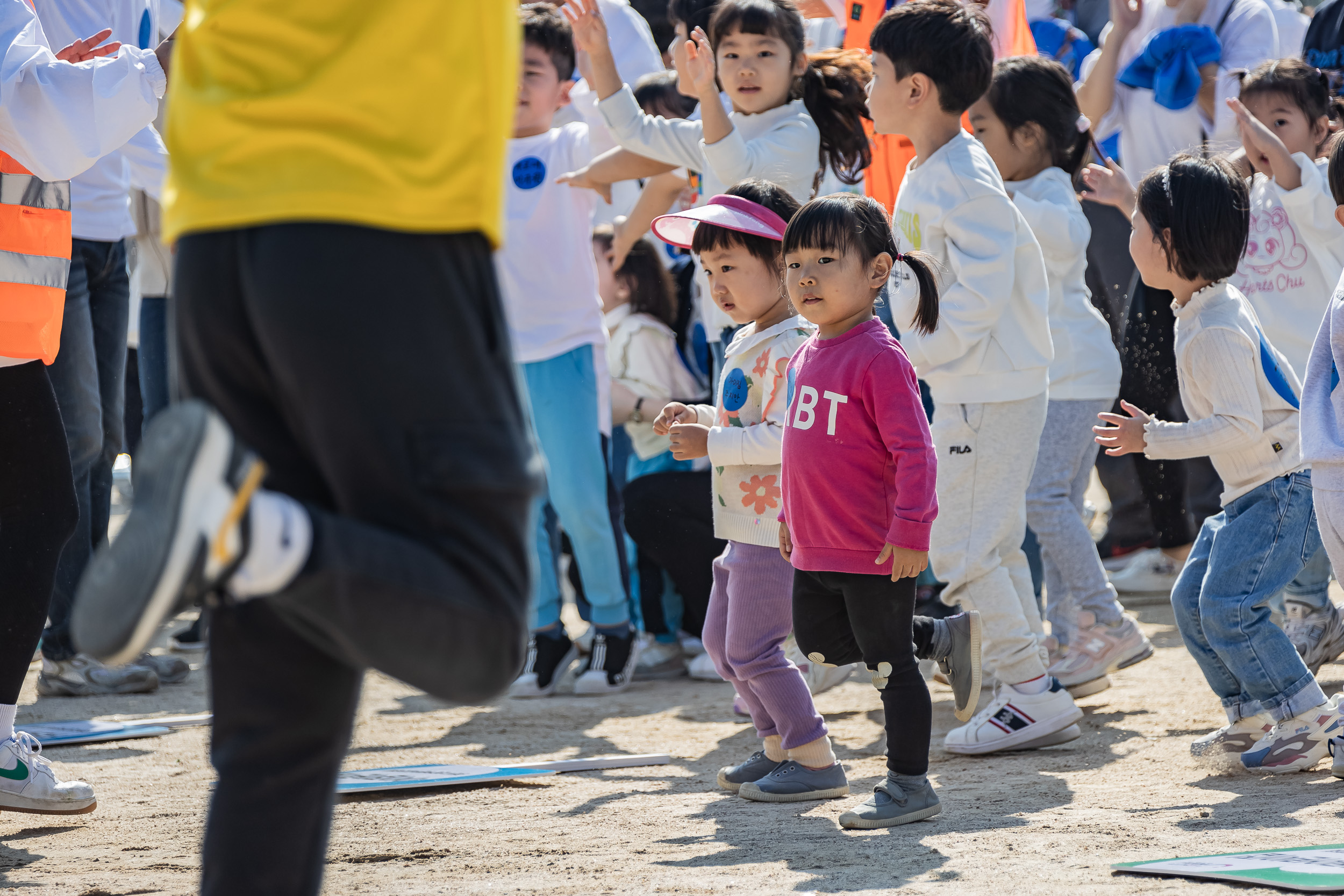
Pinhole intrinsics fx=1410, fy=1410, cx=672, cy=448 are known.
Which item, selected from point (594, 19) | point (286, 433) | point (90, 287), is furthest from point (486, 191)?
point (90, 287)

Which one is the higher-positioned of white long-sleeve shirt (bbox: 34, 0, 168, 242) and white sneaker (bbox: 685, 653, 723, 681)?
white long-sleeve shirt (bbox: 34, 0, 168, 242)

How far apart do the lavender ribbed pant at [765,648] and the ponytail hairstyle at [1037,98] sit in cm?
190

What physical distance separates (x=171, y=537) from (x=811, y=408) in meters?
1.93

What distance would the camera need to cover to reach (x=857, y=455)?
3225mm

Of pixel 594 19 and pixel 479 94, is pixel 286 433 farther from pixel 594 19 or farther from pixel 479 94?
pixel 594 19

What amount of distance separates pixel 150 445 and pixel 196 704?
11.9ft

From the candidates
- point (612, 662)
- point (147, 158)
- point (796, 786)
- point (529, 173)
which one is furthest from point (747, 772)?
point (147, 158)

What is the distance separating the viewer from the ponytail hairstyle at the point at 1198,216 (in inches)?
139

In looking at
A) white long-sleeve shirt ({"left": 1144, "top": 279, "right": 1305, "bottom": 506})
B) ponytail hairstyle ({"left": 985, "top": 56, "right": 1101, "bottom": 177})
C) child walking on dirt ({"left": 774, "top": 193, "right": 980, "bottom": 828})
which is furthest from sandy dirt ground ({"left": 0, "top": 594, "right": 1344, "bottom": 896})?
ponytail hairstyle ({"left": 985, "top": 56, "right": 1101, "bottom": 177})

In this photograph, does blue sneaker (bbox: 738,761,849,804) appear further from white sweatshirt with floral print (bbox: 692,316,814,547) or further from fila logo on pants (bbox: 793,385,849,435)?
fila logo on pants (bbox: 793,385,849,435)

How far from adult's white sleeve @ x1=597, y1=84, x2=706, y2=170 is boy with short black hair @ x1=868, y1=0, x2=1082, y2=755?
2.81 feet

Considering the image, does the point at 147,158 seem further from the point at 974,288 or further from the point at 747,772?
the point at 747,772

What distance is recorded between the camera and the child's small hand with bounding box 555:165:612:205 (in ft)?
16.4

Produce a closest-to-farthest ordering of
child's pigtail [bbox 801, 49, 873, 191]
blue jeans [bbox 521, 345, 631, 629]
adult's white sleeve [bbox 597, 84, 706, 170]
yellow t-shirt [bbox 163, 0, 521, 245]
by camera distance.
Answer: yellow t-shirt [bbox 163, 0, 521, 245]
adult's white sleeve [bbox 597, 84, 706, 170]
child's pigtail [bbox 801, 49, 873, 191]
blue jeans [bbox 521, 345, 631, 629]
